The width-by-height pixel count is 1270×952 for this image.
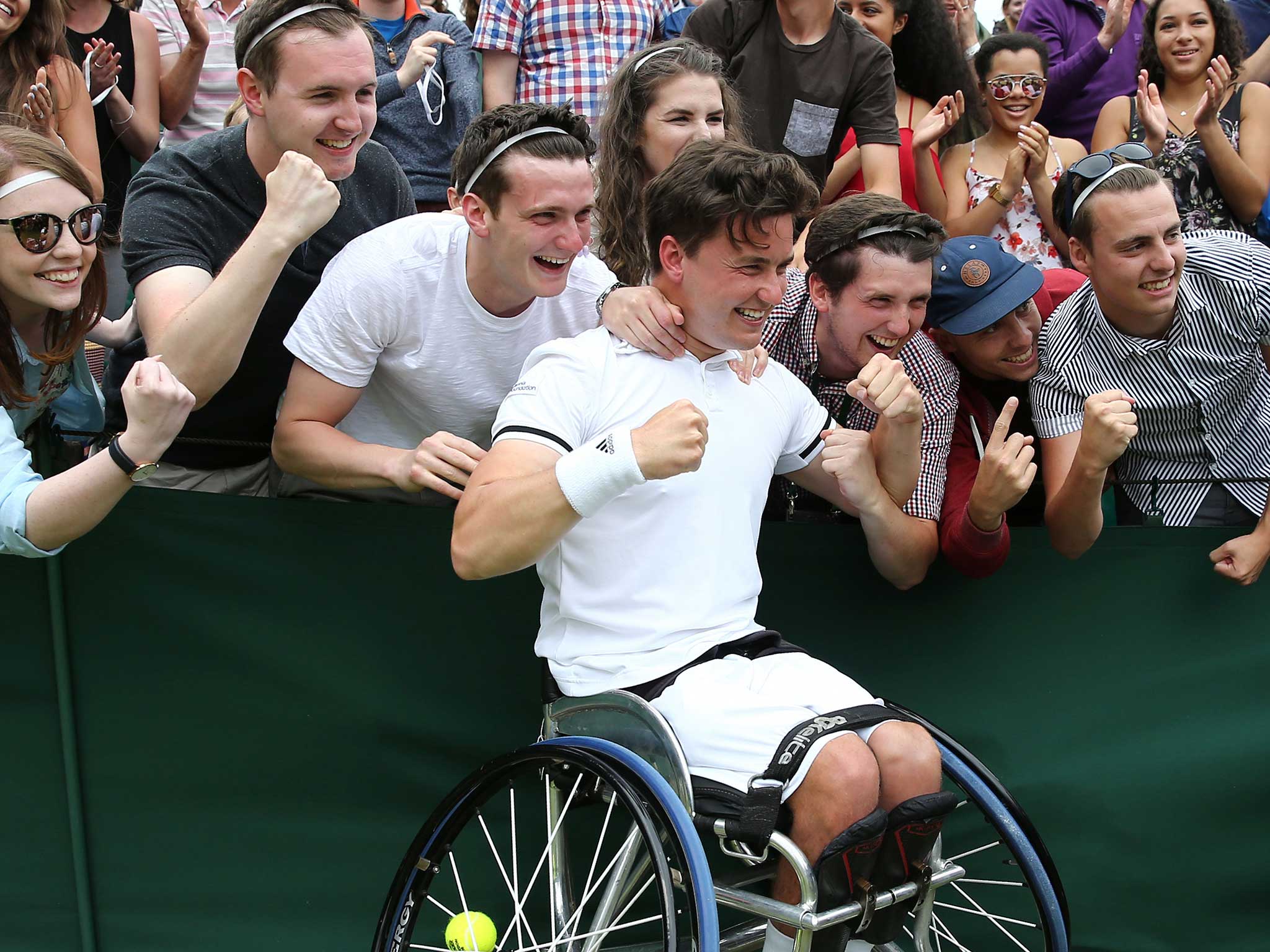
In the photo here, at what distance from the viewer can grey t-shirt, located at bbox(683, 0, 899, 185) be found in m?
4.45

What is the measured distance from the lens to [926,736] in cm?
249

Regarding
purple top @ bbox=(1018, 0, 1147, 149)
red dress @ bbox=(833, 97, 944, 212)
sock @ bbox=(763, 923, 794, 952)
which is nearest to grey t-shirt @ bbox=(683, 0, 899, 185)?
red dress @ bbox=(833, 97, 944, 212)

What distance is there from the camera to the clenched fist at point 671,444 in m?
2.33

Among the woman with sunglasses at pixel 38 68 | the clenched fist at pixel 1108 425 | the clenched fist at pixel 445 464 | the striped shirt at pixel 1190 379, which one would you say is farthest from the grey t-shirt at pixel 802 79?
the clenched fist at pixel 445 464

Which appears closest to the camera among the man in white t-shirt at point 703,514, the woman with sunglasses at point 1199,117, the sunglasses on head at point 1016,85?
the man in white t-shirt at point 703,514

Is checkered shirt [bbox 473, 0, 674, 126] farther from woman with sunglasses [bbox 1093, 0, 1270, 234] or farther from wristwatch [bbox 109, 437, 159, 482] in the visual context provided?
wristwatch [bbox 109, 437, 159, 482]

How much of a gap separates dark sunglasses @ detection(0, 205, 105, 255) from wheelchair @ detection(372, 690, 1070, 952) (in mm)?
1397

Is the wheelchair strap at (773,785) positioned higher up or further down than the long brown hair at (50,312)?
further down

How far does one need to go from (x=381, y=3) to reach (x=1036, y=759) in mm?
3326

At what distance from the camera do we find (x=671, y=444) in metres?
2.34

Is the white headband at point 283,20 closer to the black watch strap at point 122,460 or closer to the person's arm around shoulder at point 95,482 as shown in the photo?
the person's arm around shoulder at point 95,482

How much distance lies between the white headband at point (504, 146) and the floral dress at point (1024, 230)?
2066 millimetres

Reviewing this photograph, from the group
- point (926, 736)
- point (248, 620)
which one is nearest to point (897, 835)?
point (926, 736)

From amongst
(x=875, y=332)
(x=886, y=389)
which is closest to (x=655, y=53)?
(x=875, y=332)
